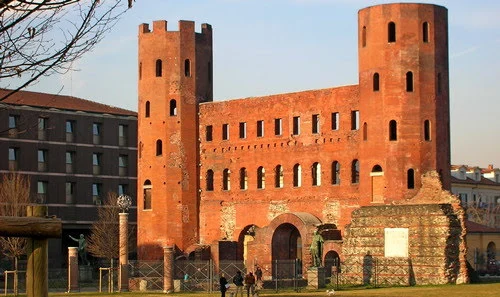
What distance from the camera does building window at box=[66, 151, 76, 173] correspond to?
80.1 meters

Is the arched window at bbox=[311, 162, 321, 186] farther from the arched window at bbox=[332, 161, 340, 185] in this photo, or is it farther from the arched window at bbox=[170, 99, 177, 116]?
the arched window at bbox=[170, 99, 177, 116]

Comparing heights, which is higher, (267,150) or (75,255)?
(267,150)

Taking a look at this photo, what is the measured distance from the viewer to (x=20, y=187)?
69688 millimetres

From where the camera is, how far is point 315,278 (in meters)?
52.2

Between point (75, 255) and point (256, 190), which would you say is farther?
point (256, 190)

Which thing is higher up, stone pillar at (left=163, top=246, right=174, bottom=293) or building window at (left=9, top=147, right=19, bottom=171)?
building window at (left=9, top=147, right=19, bottom=171)

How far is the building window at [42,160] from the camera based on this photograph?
7856 centimetres

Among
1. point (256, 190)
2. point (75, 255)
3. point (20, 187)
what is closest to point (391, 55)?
point (256, 190)

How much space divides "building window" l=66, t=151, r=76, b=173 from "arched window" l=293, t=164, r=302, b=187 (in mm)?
24433

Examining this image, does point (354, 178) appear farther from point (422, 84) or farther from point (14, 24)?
point (14, 24)

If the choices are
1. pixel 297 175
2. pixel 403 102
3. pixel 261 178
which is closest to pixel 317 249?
pixel 297 175

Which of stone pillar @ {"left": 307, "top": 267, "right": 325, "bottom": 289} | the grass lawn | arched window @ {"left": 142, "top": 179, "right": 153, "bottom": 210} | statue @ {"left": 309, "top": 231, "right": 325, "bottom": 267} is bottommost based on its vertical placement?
the grass lawn

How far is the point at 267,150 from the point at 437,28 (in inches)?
493

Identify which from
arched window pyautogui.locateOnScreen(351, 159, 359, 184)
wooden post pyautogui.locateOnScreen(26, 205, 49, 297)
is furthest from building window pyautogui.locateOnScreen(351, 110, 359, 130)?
wooden post pyautogui.locateOnScreen(26, 205, 49, 297)
